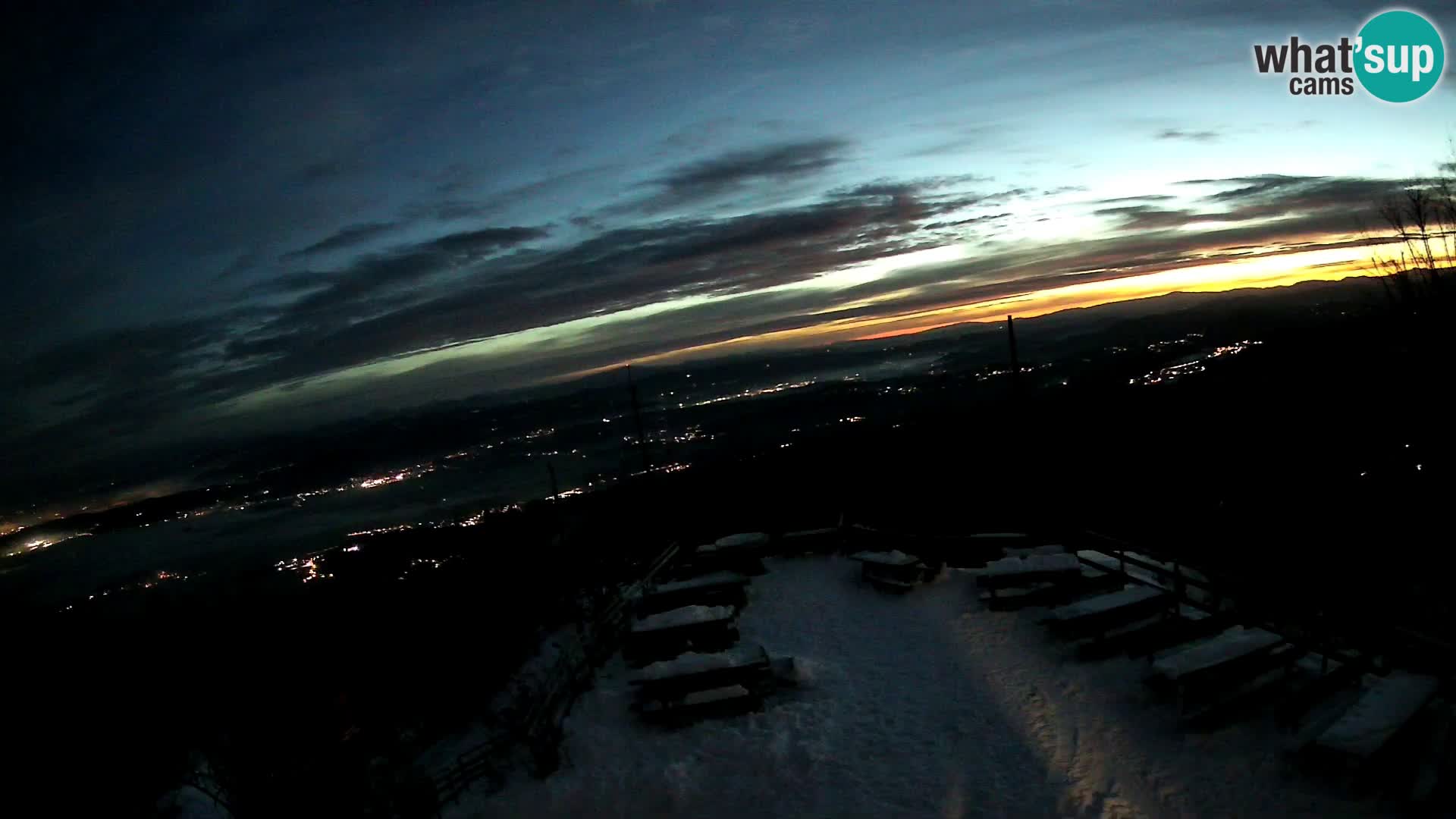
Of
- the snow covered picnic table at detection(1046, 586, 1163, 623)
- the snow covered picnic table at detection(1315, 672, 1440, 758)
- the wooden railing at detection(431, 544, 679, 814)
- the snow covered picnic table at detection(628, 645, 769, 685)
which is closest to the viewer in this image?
the snow covered picnic table at detection(1315, 672, 1440, 758)

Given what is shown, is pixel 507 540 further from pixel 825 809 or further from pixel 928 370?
pixel 928 370

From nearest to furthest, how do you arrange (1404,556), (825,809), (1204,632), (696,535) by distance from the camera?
1. (825,809)
2. (1204,632)
3. (1404,556)
4. (696,535)

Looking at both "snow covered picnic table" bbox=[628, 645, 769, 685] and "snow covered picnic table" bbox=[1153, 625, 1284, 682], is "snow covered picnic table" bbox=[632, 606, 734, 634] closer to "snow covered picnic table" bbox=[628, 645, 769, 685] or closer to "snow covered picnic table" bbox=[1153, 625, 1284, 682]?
"snow covered picnic table" bbox=[628, 645, 769, 685]

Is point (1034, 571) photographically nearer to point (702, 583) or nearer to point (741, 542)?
point (702, 583)

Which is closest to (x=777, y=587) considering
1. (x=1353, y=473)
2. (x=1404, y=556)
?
(x=1404, y=556)

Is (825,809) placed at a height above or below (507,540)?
above

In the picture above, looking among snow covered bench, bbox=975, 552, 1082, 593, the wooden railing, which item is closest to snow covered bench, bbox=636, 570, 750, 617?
the wooden railing
